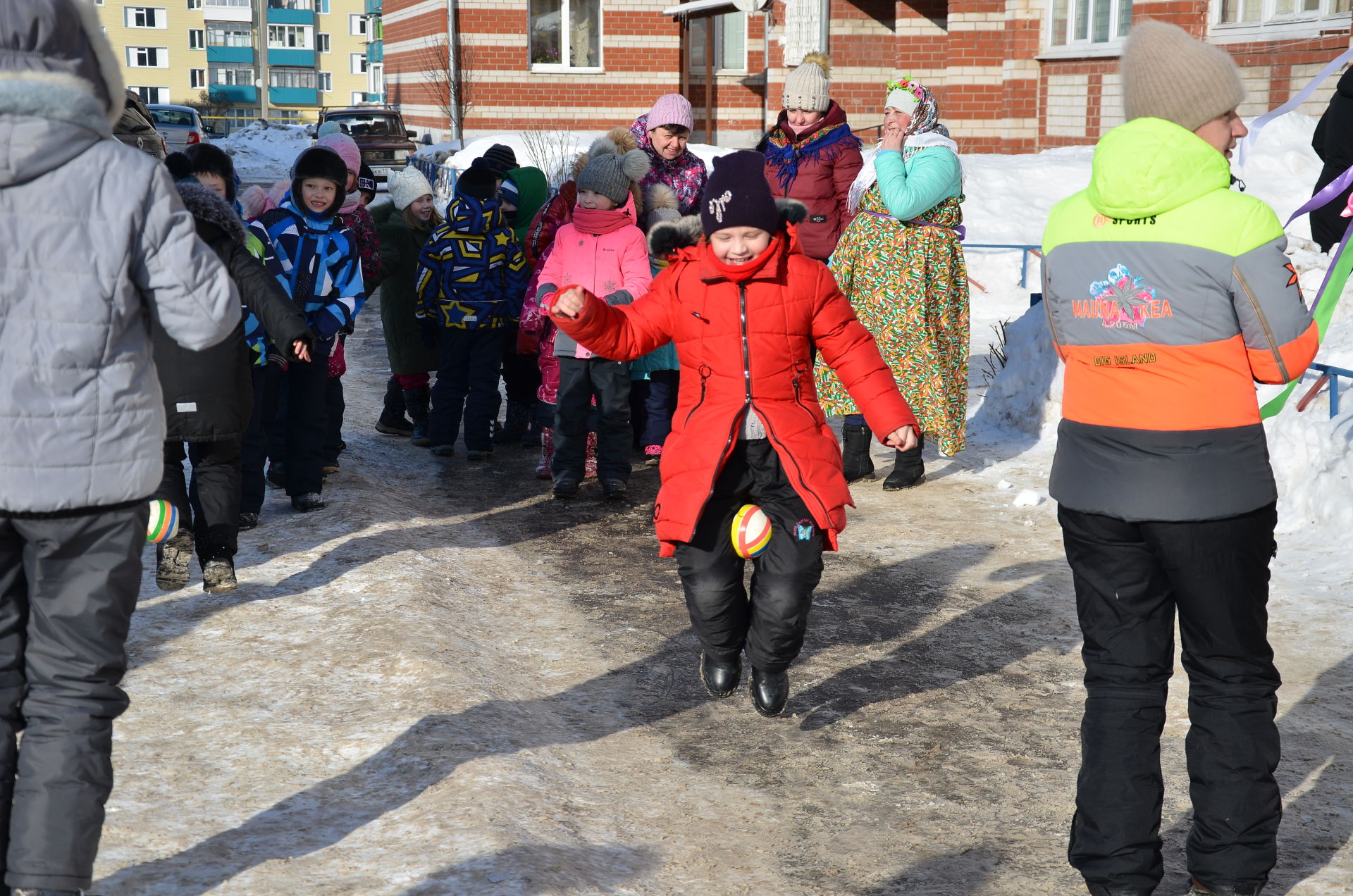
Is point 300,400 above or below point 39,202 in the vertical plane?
below

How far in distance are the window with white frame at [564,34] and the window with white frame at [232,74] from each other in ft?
191

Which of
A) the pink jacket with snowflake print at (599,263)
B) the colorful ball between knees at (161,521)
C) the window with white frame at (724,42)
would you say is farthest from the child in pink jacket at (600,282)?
the window with white frame at (724,42)

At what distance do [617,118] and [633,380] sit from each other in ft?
73.6

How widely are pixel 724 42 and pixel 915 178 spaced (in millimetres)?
23868

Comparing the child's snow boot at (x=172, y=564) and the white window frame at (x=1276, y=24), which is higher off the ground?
the white window frame at (x=1276, y=24)

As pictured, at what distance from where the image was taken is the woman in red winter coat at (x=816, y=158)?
24.5 feet

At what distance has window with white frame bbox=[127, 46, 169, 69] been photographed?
3159 inches

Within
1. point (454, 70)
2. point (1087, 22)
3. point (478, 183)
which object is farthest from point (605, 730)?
point (454, 70)

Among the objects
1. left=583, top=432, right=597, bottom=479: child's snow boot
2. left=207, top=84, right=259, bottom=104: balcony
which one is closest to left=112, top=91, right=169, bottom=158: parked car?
left=583, top=432, right=597, bottom=479: child's snow boot

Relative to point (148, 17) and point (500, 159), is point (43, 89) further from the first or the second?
point (148, 17)

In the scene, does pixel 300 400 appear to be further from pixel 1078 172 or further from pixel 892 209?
pixel 1078 172

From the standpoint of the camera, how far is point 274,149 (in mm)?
41438

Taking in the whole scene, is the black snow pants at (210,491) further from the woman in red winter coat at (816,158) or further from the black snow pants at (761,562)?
the woman in red winter coat at (816,158)

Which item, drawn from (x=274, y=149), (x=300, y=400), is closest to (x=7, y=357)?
(x=300, y=400)
